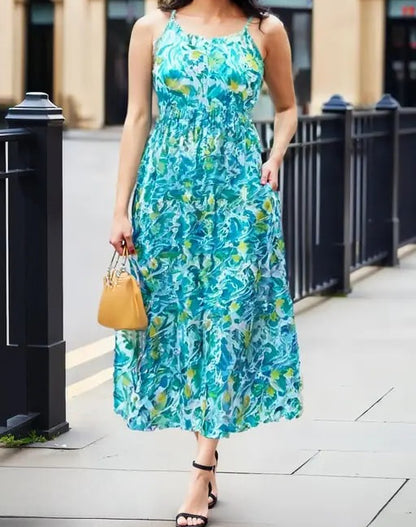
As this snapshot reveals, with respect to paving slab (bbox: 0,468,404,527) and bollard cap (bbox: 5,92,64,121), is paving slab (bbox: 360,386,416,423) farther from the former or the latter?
bollard cap (bbox: 5,92,64,121)

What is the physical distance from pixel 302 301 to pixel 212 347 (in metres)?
5.77

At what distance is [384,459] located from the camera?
5.96 m

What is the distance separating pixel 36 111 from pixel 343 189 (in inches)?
197

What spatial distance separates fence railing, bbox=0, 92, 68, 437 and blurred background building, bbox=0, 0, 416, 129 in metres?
36.5

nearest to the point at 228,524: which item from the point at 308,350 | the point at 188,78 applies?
the point at 188,78

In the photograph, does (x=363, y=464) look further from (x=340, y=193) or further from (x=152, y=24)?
(x=340, y=193)

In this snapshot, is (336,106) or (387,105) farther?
(387,105)

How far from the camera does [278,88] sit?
16.9 feet

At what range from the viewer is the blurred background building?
4438 cm

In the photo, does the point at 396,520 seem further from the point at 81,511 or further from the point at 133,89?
the point at 133,89

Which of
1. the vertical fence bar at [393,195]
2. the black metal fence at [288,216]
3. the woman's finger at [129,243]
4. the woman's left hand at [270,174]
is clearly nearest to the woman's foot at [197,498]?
the woman's finger at [129,243]

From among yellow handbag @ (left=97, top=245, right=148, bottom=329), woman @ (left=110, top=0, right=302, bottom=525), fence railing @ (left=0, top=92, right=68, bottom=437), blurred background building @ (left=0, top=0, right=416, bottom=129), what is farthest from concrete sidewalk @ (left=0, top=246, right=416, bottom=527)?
blurred background building @ (left=0, top=0, right=416, bottom=129)

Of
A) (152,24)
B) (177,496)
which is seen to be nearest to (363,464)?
(177,496)

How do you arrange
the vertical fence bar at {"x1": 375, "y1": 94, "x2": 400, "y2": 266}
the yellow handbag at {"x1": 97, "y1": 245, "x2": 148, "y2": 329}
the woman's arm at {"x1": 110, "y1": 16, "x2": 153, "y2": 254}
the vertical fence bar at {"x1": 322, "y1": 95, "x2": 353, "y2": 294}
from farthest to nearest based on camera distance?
the vertical fence bar at {"x1": 375, "y1": 94, "x2": 400, "y2": 266}
the vertical fence bar at {"x1": 322, "y1": 95, "x2": 353, "y2": 294}
the woman's arm at {"x1": 110, "y1": 16, "x2": 153, "y2": 254}
the yellow handbag at {"x1": 97, "y1": 245, "x2": 148, "y2": 329}
